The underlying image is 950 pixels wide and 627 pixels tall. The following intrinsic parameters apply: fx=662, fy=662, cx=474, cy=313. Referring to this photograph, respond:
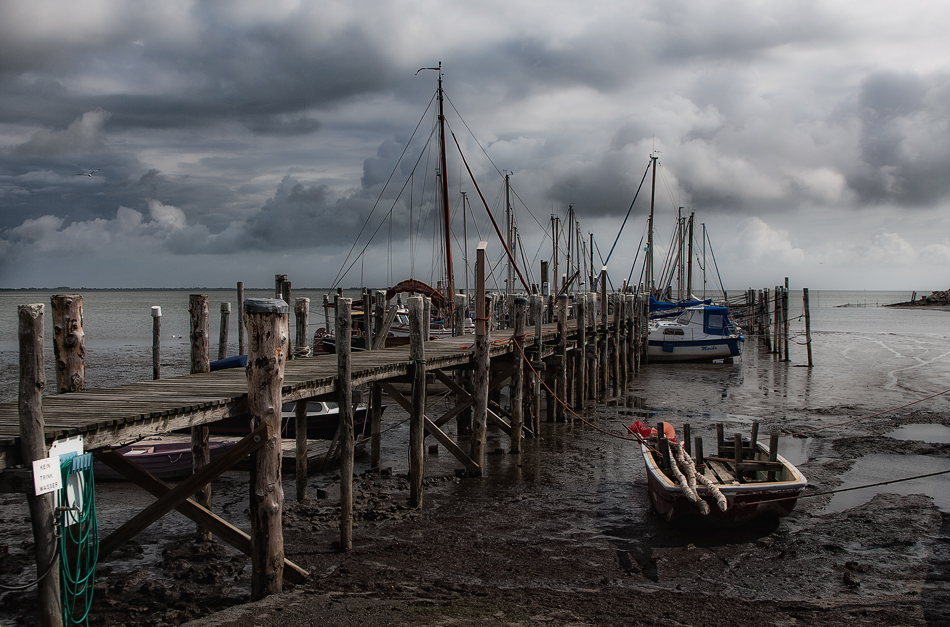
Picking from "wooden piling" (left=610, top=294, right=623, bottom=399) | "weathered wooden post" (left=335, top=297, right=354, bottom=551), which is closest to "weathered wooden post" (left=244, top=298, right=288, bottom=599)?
"weathered wooden post" (left=335, top=297, right=354, bottom=551)

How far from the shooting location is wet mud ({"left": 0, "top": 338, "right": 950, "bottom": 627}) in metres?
6.53

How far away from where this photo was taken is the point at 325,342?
26953 millimetres

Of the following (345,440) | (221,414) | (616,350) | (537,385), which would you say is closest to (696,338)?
(616,350)

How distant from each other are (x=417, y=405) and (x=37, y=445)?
5.41 meters

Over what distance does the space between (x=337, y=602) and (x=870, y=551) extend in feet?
21.4

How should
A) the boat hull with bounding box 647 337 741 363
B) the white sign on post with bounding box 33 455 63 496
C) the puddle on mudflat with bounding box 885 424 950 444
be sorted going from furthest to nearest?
the boat hull with bounding box 647 337 741 363 < the puddle on mudflat with bounding box 885 424 950 444 < the white sign on post with bounding box 33 455 63 496

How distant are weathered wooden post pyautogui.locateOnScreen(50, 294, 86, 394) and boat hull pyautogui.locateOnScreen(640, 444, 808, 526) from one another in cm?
732

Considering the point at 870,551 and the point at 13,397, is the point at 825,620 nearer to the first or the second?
the point at 870,551

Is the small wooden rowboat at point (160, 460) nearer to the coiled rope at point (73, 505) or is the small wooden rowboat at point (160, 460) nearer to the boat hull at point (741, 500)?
the coiled rope at point (73, 505)

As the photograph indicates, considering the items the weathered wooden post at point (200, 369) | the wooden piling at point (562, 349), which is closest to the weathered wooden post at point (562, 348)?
the wooden piling at point (562, 349)

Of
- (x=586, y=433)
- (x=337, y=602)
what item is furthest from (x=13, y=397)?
(x=337, y=602)

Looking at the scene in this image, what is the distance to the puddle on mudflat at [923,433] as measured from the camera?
14.9 m

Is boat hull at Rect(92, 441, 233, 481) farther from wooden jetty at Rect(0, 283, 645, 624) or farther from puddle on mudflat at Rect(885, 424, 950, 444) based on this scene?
puddle on mudflat at Rect(885, 424, 950, 444)

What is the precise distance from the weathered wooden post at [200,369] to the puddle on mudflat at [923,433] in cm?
1441
